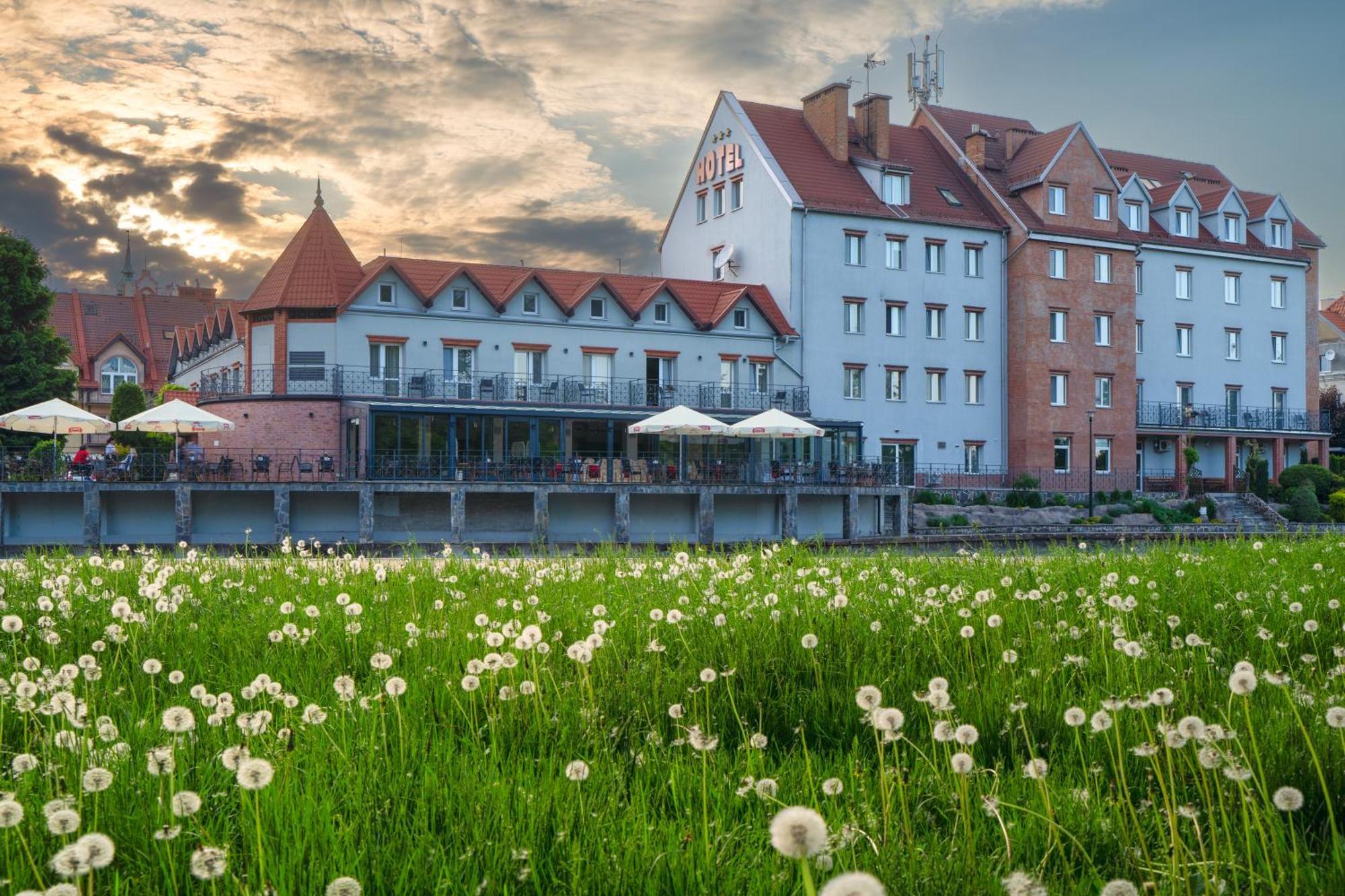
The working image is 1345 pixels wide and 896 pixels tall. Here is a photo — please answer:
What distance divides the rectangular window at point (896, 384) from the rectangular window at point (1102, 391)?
10108 millimetres

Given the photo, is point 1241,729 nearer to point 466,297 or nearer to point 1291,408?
point 466,297

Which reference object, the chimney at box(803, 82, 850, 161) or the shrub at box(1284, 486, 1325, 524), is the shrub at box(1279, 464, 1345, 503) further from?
the chimney at box(803, 82, 850, 161)

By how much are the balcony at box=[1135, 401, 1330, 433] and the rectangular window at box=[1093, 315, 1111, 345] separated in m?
4.25

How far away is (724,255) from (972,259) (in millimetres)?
11415

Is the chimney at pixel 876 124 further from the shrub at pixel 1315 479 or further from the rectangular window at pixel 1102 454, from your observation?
the shrub at pixel 1315 479

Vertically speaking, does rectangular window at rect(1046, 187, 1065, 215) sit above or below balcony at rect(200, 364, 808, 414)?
above

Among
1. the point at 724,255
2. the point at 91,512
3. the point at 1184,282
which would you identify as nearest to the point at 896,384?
the point at 724,255

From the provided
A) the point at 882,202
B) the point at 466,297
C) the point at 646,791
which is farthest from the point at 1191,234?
the point at 646,791

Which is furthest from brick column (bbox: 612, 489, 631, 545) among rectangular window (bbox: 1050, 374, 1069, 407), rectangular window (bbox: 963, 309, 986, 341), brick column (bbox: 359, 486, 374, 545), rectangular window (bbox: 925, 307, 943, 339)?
rectangular window (bbox: 1050, 374, 1069, 407)

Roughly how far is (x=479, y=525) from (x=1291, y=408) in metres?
46.5

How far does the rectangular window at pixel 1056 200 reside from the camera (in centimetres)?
5426

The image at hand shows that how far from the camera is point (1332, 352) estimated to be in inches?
3263

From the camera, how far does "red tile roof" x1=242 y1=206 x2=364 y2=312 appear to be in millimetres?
43812

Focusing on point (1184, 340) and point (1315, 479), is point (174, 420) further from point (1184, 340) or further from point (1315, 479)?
point (1315, 479)
